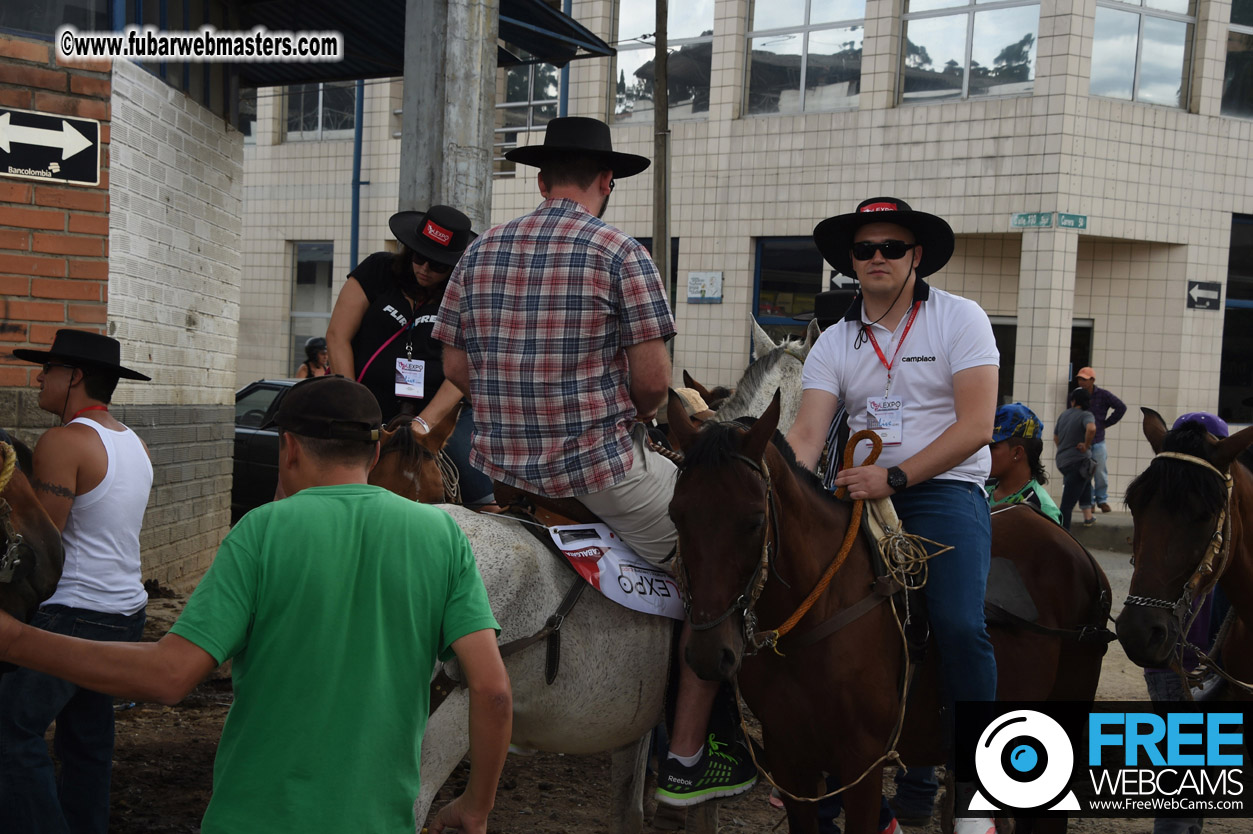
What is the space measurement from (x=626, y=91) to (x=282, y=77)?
971 cm

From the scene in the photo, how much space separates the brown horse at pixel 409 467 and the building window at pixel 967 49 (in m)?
14.2

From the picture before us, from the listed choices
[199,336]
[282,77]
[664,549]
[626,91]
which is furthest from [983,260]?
[664,549]

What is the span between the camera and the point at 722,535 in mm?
3189

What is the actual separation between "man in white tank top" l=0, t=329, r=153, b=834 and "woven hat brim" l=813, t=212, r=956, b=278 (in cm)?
279

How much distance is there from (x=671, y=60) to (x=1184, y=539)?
658 inches

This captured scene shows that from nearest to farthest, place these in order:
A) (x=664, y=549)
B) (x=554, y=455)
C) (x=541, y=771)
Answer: (x=554, y=455) → (x=664, y=549) → (x=541, y=771)

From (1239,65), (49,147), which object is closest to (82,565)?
(49,147)

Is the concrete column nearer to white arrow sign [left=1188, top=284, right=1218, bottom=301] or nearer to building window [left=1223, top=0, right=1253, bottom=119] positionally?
white arrow sign [left=1188, top=284, right=1218, bottom=301]

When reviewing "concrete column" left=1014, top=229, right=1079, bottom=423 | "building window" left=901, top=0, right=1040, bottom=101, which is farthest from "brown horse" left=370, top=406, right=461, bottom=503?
"building window" left=901, top=0, right=1040, bottom=101

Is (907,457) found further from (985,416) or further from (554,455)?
(554,455)

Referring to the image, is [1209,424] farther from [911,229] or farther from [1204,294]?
[1204,294]

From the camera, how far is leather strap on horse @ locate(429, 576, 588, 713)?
3148 mm

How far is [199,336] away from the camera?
30.1ft

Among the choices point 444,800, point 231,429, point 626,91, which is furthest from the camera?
point 626,91
